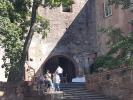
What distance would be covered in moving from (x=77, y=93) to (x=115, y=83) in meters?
2.81

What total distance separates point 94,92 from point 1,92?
5924 millimetres

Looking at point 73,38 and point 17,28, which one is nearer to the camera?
point 17,28

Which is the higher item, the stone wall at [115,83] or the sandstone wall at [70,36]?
the sandstone wall at [70,36]

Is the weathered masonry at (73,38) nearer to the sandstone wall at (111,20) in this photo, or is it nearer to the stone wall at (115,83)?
the sandstone wall at (111,20)

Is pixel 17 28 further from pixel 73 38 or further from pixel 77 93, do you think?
pixel 73 38

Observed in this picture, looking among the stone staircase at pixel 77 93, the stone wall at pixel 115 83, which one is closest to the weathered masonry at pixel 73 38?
the stone staircase at pixel 77 93

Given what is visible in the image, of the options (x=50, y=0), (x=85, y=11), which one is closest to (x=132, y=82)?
(x=50, y=0)

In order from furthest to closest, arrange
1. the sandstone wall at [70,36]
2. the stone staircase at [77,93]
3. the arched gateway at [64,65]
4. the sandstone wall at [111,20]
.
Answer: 1. the arched gateway at [64,65]
2. the sandstone wall at [70,36]
3. the sandstone wall at [111,20]
4. the stone staircase at [77,93]

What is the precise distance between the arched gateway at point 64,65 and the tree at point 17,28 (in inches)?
321

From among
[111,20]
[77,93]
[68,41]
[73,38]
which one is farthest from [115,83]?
[73,38]

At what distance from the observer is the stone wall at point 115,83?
26.6m

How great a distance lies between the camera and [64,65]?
38938 mm

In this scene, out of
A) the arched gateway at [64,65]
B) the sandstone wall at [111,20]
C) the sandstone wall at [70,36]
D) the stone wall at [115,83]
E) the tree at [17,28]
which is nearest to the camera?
the tree at [17,28]

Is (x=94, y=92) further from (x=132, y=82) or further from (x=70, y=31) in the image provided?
(x=70, y=31)
